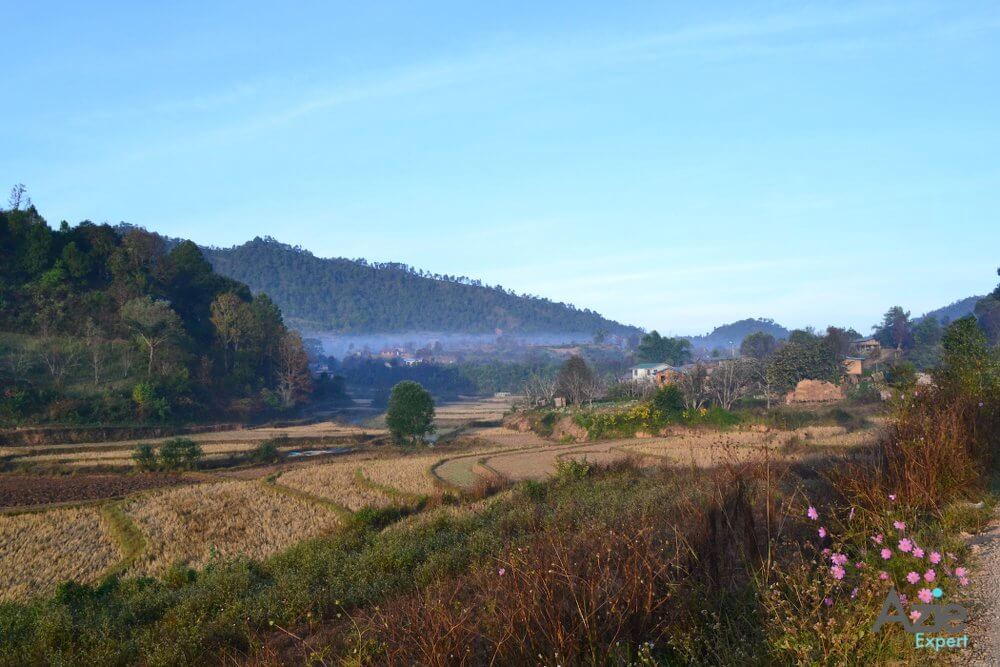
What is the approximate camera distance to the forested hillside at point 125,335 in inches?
1554

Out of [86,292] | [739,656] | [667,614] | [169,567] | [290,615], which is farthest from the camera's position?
[86,292]

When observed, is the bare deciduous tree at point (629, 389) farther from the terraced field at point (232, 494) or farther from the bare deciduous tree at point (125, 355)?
the bare deciduous tree at point (125, 355)

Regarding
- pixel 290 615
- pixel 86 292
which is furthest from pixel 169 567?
pixel 86 292

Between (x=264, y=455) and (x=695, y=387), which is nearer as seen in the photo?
(x=264, y=455)

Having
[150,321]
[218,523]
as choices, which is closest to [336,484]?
[218,523]

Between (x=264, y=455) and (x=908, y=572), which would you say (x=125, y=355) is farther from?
(x=908, y=572)

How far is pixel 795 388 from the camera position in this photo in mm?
43656

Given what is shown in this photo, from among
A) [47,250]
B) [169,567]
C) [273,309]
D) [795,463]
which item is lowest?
[169,567]

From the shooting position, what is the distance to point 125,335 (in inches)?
1885

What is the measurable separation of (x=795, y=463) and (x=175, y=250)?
57131mm

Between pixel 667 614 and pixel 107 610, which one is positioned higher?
pixel 667 614

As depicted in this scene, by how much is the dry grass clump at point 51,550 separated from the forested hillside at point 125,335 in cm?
2171

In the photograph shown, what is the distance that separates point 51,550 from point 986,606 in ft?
52.6

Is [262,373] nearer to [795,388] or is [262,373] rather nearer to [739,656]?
[795,388]
